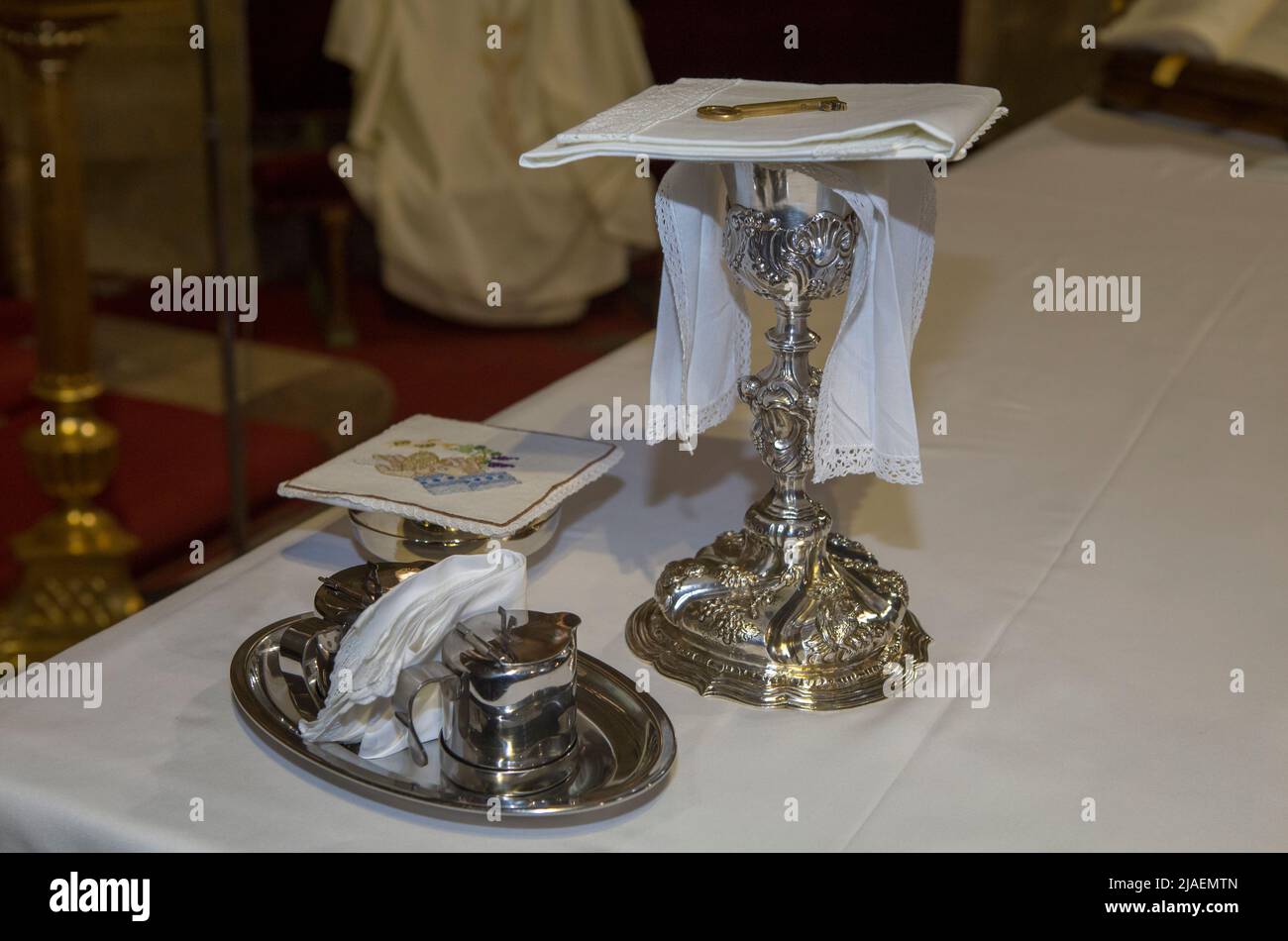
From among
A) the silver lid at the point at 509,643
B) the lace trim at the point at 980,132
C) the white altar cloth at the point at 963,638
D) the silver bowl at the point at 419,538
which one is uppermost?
the lace trim at the point at 980,132

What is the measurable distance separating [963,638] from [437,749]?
36 cm

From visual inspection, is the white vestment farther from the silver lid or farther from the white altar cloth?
the silver lid

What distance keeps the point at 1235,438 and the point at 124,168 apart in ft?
9.36

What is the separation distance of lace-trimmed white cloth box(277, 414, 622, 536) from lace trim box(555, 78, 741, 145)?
249 mm

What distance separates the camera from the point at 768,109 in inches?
31.7

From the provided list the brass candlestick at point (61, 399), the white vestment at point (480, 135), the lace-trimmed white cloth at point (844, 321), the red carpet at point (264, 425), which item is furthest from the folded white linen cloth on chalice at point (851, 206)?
the white vestment at point (480, 135)

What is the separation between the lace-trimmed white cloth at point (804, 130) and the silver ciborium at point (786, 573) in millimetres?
40

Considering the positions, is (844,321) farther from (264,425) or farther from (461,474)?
(264,425)

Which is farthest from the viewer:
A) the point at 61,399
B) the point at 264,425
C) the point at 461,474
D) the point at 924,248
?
the point at 264,425

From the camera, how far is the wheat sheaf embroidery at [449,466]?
0.97m

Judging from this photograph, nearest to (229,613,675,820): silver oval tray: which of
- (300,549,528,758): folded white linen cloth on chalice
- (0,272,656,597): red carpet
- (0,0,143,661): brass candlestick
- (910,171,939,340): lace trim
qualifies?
(300,549,528,758): folded white linen cloth on chalice

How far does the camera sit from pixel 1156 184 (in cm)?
212

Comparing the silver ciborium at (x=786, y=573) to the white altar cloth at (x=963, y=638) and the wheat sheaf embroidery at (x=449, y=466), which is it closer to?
the white altar cloth at (x=963, y=638)

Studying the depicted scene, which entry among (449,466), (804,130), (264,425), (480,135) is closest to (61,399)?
(264,425)
